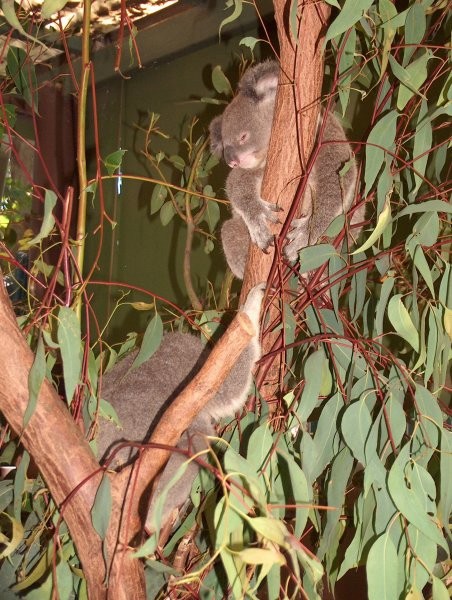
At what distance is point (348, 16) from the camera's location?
40.7 inches

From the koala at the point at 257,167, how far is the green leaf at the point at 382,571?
33.4 inches

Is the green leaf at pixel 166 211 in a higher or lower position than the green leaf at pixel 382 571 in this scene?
higher

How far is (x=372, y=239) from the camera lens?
1095 mm

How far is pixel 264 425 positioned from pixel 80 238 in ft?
1.59

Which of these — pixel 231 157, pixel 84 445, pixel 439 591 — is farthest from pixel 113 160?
pixel 231 157

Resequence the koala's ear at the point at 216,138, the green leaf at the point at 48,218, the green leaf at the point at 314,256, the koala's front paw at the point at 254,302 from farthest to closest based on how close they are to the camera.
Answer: the koala's ear at the point at 216,138 → the koala's front paw at the point at 254,302 → the green leaf at the point at 314,256 → the green leaf at the point at 48,218

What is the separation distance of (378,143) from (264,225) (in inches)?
17.0

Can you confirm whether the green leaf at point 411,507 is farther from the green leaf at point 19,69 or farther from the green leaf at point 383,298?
the green leaf at point 19,69

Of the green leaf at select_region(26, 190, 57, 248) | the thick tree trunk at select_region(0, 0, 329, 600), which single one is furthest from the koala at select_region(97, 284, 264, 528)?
the green leaf at select_region(26, 190, 57, 248)

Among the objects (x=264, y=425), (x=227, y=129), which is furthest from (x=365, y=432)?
(x=227, y=129)

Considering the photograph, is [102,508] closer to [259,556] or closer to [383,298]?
[259,556]

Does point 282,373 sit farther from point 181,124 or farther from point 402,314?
point 181,124

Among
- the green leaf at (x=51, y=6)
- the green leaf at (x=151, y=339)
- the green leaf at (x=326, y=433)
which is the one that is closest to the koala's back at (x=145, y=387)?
the green leaf at (x=151, y=339)

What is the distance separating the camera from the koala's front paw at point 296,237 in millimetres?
1716
